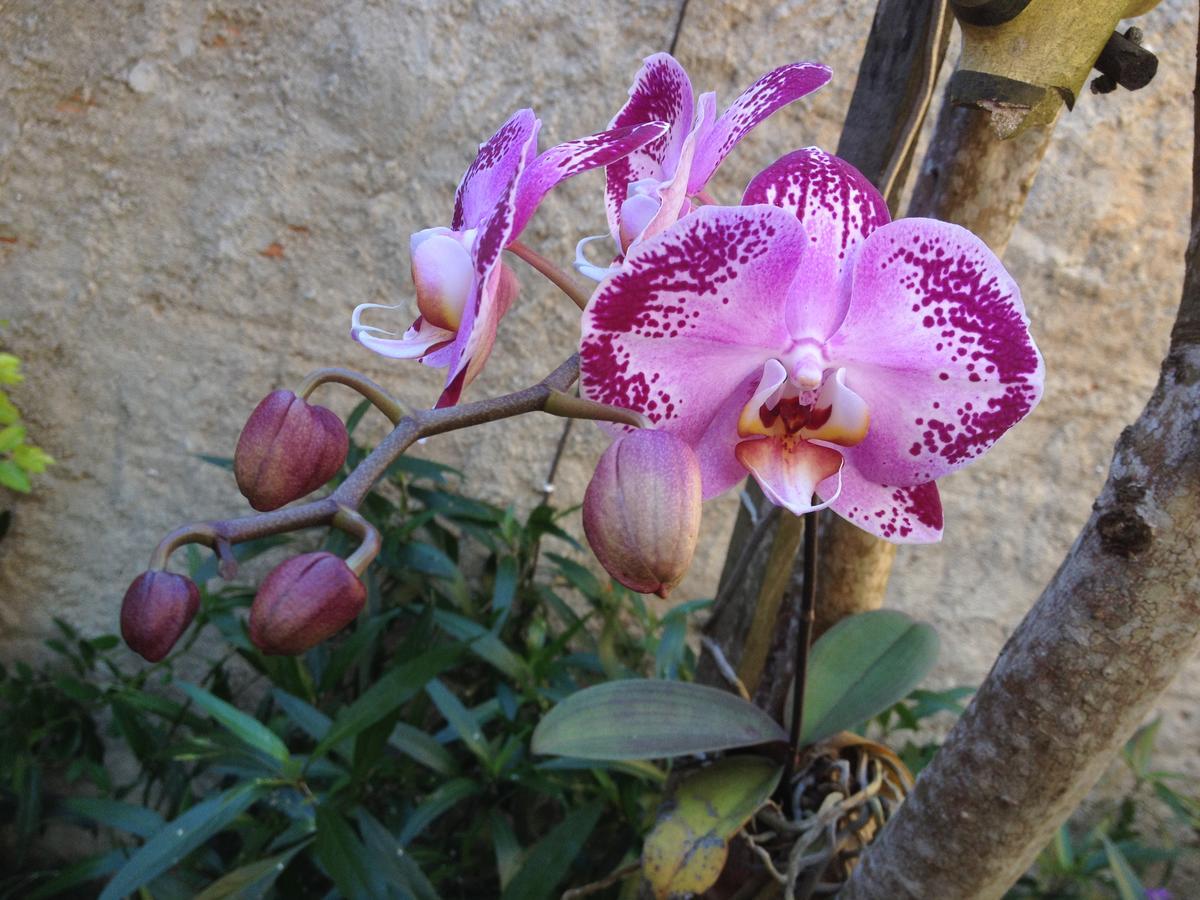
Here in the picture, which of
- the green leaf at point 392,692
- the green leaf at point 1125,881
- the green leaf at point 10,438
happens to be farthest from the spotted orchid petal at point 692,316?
the green leaf at point 10,438

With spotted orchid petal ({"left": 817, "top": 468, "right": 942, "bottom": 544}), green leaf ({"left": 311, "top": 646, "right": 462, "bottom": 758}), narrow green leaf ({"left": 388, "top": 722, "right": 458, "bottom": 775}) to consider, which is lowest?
narrow green leaf ({"left": 388, "top": 722, "right": 458, "bottom": 775})

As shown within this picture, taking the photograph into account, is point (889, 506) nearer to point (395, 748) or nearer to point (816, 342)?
point (816, 342)

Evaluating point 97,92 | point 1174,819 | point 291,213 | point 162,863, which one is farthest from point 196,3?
point 1174,819

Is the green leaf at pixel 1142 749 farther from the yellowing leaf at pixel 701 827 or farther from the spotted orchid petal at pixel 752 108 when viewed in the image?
the spotted orchid petal at pixel 752 108

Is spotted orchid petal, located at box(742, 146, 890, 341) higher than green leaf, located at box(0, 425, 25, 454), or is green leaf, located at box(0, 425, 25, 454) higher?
spotted orchid petal, located at box(742, 146, 890, 341)

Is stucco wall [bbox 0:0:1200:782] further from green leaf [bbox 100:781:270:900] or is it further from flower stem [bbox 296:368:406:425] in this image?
flower stem [bbox 296:368:406:425]

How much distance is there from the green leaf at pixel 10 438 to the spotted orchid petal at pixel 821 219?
3.96ft

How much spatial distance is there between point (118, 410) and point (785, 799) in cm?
114

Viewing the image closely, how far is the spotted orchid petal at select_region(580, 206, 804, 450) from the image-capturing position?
0.32 m

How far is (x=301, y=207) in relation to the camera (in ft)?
4.46

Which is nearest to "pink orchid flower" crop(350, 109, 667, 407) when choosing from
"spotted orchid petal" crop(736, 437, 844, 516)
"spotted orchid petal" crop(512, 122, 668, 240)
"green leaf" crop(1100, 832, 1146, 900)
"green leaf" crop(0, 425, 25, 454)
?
"spotted orchid petal" crop(512, 122, 668, 240)

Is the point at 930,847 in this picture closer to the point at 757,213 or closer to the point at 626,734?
the point at 626,734

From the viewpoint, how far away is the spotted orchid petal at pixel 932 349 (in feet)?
1.10

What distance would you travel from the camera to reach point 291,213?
1.36 m
